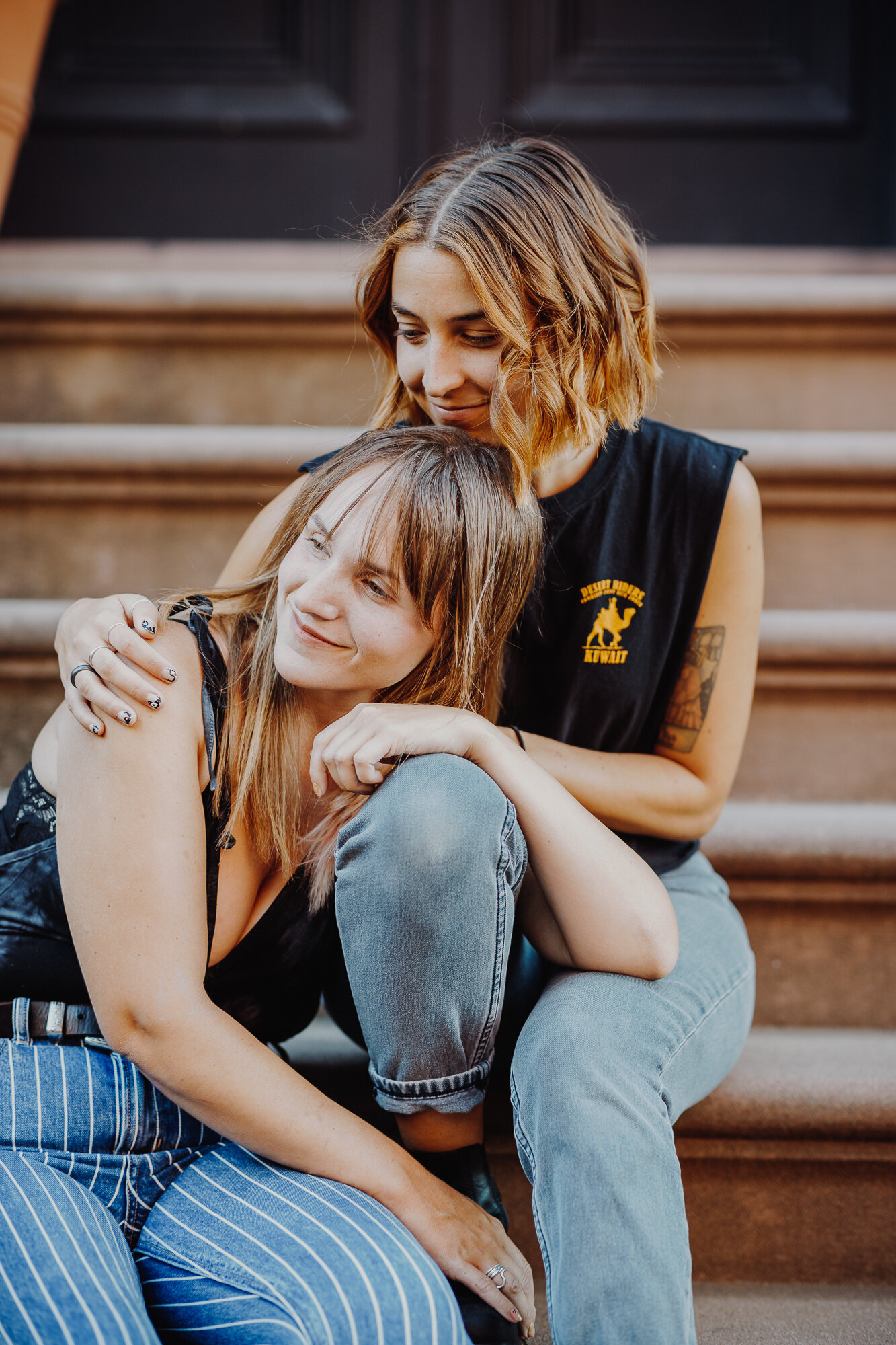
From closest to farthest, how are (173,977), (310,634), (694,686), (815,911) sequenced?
(173,977) < (310,634) < (694,686) < (815,911)

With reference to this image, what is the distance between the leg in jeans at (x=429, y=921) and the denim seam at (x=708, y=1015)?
0.51 feet

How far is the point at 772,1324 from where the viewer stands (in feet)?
3.30

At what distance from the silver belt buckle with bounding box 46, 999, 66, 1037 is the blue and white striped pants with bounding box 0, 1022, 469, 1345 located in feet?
0.04

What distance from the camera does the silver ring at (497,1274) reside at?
0.86 m

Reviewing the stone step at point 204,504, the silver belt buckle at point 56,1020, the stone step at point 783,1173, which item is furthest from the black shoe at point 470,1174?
the stone step at point 204,504

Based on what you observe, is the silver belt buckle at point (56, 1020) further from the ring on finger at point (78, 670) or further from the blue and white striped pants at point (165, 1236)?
the ring on finger at point (78, 670)

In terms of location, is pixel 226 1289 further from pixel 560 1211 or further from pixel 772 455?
pixel 772 455

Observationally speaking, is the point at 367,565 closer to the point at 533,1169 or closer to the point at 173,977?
the point at 173,977

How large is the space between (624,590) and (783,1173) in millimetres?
652

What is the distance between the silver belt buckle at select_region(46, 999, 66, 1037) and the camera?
91 cm

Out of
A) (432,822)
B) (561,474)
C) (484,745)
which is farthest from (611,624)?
(432,822)

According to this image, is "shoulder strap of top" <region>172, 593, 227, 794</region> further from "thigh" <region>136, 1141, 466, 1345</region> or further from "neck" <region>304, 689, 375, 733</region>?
"thigh" <region>136, 1141, 466, 1345</region>

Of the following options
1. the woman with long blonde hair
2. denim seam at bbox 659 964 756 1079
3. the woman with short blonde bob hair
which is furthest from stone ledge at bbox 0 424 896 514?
denim seam at bbox 659 964 756 1079

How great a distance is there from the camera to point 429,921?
0.83 m
